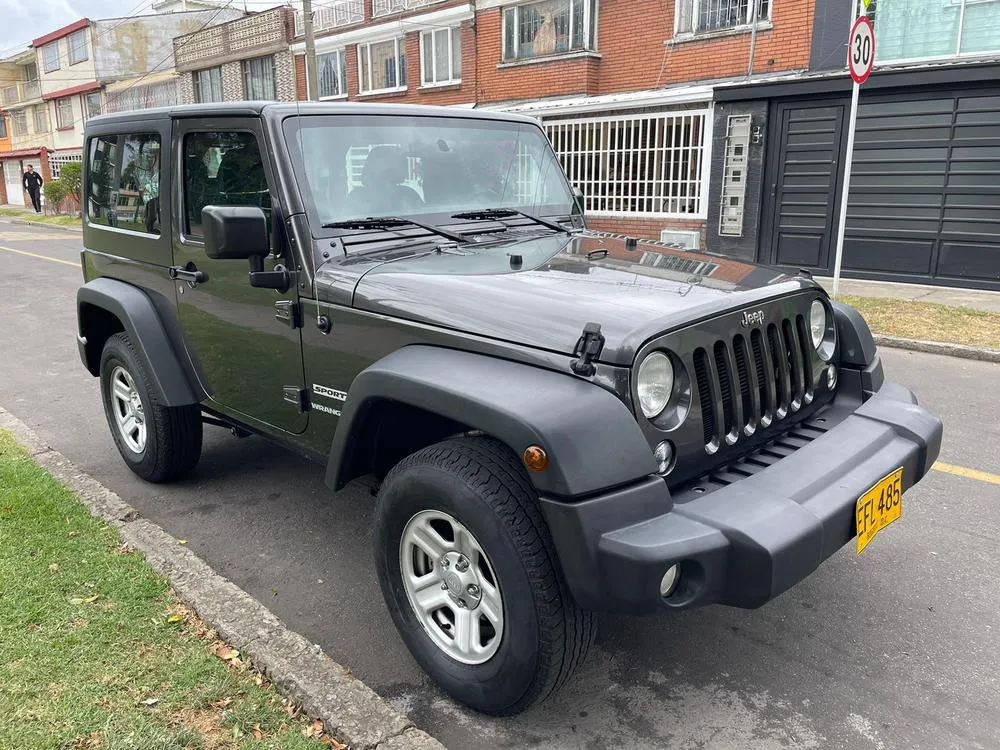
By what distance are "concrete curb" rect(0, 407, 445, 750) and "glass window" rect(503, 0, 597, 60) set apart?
16.3 metres

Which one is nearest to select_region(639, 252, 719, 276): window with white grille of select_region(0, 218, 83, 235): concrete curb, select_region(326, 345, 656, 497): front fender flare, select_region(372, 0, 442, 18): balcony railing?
select_region(326, 345, 656, 497): front fender flare

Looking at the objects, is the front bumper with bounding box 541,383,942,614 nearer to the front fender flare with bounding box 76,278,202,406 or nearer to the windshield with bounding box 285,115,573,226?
the windshield with bounding box 285,115,573,226

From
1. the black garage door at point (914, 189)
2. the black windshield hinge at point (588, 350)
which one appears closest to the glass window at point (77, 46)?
the black garage door at point (914, 189)

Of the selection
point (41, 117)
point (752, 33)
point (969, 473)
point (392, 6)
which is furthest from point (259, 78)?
point (969, 473)

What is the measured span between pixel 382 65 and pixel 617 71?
9088 mm

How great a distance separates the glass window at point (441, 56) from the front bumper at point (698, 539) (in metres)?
20.4

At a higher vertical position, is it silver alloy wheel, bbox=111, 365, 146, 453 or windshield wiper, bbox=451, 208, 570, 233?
windshield wiper, bbox=451, 208, 570, 233

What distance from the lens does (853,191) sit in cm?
1216

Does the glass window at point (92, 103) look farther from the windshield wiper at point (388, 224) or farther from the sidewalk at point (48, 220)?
the windshield wiper at point (388, 224)

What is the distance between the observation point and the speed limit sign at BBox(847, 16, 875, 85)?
8.22m

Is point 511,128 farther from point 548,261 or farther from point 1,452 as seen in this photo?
point 1,452

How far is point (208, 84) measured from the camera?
31719mm

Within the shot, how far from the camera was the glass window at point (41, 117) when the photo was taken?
47688 millimetres

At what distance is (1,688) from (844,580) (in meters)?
3.18
